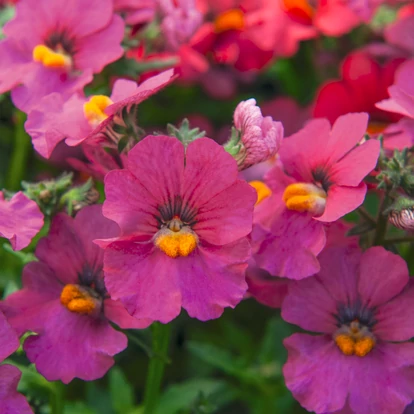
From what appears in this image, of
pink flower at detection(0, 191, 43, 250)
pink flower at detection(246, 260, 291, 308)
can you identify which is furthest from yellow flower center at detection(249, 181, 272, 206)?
pink flower at detection(0, 191, 43, 250)

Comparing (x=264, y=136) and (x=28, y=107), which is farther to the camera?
(x=28, y=107)

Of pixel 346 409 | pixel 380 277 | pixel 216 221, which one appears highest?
pixel 216 221

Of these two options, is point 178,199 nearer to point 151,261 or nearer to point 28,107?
point 151,261

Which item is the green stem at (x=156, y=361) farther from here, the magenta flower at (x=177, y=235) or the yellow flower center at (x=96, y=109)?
the yellow flower center at (x=96, y=109)

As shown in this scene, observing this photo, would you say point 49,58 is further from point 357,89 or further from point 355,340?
point 355,340

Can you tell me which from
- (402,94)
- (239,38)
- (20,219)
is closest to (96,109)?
(20,219)

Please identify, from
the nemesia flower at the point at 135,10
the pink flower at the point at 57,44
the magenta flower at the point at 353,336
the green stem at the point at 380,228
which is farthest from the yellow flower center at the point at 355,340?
the nemesia flower at the point at 135,10

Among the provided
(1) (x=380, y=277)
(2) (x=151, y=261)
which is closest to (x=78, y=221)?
(2) (x=151, y=261)

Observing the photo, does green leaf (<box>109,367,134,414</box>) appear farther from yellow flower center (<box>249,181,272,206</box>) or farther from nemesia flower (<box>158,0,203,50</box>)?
nemesia flower (<box>158,0,203,50</box>)
